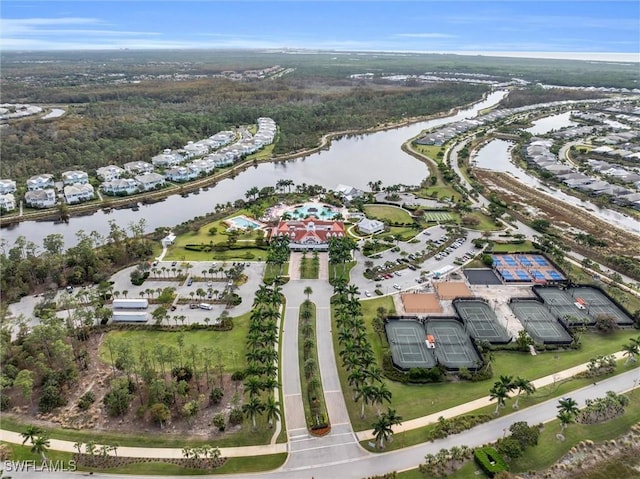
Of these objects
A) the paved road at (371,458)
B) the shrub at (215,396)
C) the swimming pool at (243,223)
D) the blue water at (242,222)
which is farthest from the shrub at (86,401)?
the blue water at (242,222)

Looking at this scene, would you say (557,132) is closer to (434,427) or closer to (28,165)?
(434,427)

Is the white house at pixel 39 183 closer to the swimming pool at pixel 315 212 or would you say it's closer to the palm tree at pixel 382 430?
the swimming pool at pixel 315 212

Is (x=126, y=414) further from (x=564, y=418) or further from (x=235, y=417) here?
(x=564, y=418)

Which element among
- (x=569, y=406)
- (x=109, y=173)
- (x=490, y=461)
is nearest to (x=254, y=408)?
(x=490, y=461)

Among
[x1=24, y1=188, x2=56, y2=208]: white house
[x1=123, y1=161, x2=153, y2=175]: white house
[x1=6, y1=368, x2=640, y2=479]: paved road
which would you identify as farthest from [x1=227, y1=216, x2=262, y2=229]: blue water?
[x1=6, y1=368, x2=640, y2=479]: paved road

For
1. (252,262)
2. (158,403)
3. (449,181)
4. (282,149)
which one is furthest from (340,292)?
(282,149)

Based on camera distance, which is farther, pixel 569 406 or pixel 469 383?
pixel 469 383
